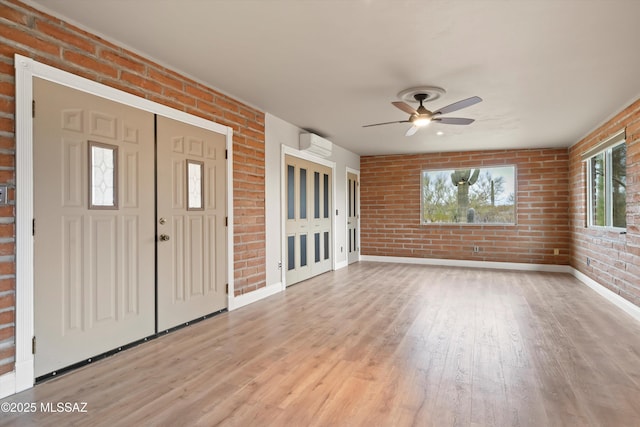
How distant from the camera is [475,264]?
7836 millimetres

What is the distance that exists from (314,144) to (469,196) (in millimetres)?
3967

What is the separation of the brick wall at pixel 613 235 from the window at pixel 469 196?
1.19 meters

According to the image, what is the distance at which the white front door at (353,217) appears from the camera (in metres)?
8.23

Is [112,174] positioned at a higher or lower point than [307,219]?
higher

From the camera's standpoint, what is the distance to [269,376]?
2.58 m

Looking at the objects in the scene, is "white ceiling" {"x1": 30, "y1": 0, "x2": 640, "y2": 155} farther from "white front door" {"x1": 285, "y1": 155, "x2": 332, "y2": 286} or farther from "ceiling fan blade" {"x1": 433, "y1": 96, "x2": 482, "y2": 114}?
"white front door" {"x1": 285, "y1": 155, "x2": 332, "y2": 286}

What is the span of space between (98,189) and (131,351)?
1354 millimetres

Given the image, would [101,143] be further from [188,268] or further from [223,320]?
[223,320]

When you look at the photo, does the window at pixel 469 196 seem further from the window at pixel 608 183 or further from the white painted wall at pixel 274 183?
the white painted wall at pixel 274 183

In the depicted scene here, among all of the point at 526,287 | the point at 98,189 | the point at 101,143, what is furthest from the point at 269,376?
the point at 526,287

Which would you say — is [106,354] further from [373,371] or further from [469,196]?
[469,196]

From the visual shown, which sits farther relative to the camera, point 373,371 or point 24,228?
point 373,371

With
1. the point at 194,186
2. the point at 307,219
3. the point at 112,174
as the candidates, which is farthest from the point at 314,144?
the point at 112,174

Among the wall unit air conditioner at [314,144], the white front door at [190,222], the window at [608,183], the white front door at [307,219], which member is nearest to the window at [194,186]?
the white front door at [190,222]
